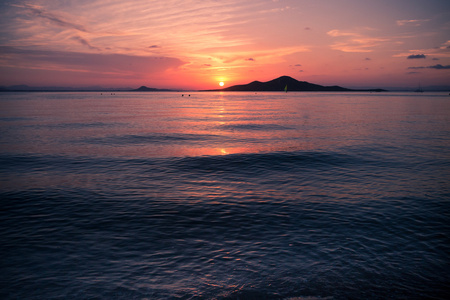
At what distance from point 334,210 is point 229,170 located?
11.8 m

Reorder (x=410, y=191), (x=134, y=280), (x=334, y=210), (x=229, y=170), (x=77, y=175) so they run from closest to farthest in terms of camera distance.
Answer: (x=134, y=280) → (x=334, y=210) → (x=410, y=191) → (x=77, y=175) → (x=229, y=170)

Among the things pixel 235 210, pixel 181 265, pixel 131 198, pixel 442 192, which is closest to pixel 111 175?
pixel 131 198

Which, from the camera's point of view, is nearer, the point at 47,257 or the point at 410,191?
the point at 47,257

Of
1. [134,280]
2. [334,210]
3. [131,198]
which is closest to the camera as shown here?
[134,280]

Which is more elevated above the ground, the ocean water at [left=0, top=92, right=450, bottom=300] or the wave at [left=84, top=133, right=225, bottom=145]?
the wave at [left=84, top=133, right=225, bottom=145]

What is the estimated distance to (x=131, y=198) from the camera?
19.1 meters

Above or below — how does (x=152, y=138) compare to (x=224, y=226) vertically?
above

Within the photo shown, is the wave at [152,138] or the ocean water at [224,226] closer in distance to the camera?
the ocean water at [224,226]

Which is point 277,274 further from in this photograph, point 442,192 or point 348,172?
point 348,172

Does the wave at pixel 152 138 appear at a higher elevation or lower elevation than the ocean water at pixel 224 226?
higher

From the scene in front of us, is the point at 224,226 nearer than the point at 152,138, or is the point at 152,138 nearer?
the point at 224,226

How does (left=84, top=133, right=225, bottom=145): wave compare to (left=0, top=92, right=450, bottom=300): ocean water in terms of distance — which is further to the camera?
(left=84, top=133, right=225, bottom=145): wave

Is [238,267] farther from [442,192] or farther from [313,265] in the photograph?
[442,192]

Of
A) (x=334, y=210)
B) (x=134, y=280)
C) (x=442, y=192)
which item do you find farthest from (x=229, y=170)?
(x=134, y=280)
